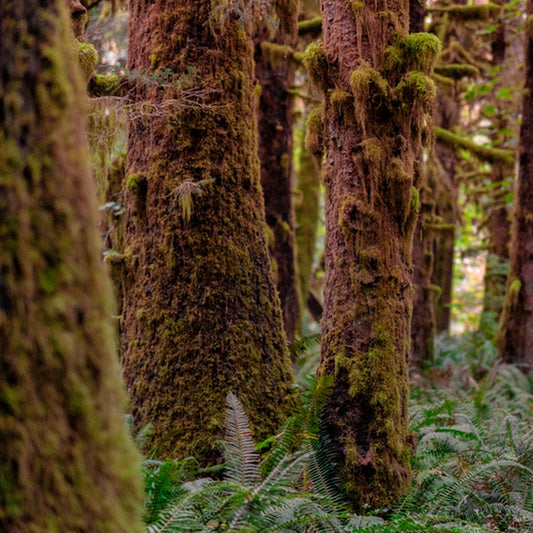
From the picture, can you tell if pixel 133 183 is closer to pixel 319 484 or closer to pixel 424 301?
pixel 319 484

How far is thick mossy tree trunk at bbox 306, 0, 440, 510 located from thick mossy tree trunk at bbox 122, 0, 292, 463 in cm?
59

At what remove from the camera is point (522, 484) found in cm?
405

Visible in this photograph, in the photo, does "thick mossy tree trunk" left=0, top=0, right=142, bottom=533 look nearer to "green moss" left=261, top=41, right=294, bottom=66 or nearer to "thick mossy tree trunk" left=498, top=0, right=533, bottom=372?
"green moss" left=261, top=41, right=294, bottom=66

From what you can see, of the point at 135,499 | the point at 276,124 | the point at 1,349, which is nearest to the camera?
the point at 1,349

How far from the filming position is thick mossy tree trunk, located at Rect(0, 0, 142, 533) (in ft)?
4.77

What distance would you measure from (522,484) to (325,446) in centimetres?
144

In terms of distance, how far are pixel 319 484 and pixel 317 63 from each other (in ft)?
9.77

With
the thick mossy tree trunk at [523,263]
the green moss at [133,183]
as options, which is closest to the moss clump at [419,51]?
the green moss at [133,183]

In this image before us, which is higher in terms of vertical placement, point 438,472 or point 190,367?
point 190,367

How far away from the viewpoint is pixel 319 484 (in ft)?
12.1

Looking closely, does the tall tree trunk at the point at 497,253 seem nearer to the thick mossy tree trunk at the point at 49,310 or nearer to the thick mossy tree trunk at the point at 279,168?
the thick mossy tree trunk at the point at 279,168

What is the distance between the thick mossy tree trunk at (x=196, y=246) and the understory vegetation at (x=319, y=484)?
30cm

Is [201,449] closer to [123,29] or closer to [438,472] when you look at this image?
[438,472]

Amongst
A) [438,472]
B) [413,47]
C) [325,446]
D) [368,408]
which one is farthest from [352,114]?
[438,472]
